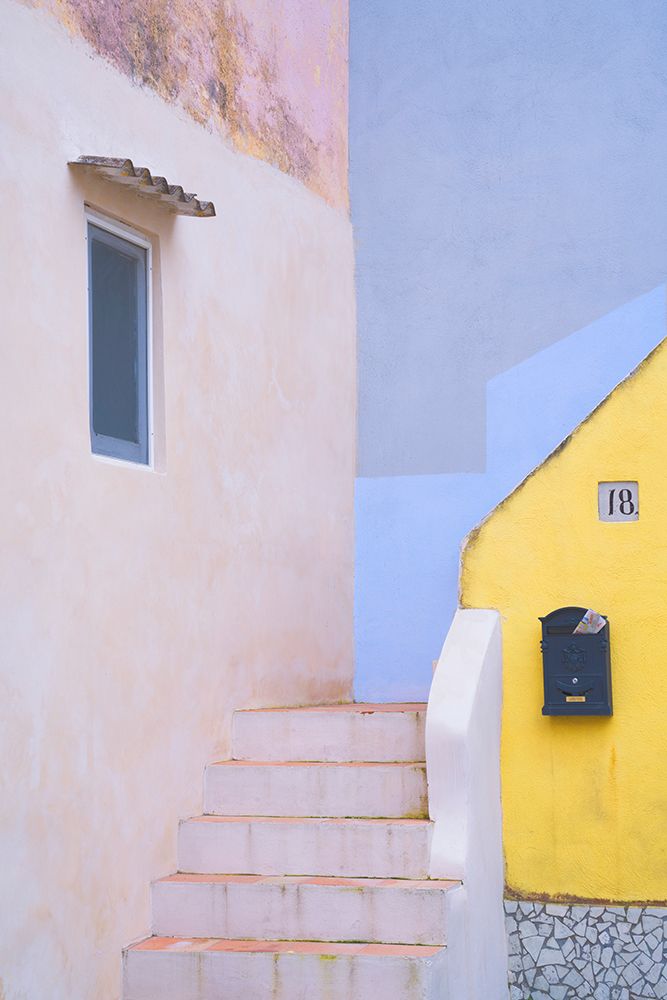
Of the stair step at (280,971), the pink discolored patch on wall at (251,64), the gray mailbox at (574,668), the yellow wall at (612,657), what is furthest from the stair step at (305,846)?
the pink discolored patch on wall at (251,64)

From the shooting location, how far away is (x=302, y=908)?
6680mm

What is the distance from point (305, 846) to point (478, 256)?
432 centimetres

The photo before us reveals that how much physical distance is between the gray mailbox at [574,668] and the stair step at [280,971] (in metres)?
1.43

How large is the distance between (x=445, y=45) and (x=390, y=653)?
4.13 meters

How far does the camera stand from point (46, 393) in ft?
20.3

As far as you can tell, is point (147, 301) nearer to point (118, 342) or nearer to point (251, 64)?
point (118, 342)

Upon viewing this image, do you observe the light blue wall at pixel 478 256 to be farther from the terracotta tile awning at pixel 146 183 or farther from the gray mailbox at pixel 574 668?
the terracotta tile awning at pixel 146 183

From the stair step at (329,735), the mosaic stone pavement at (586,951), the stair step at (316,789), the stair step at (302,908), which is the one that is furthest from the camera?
the stair step at (329,735)

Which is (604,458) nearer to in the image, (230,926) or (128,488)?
(128,488)

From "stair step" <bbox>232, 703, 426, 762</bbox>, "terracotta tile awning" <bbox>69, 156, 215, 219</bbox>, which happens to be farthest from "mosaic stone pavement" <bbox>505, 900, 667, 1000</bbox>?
"terracotta tile awning" <bbox>69, 156, 215, 219</bbox>

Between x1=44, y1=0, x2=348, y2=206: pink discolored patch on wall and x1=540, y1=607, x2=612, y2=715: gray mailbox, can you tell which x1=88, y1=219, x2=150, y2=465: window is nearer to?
x1=44, y1=0, x2=348, y2=206: pink discolored patch on wall

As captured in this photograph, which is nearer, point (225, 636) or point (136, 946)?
point (136, 946)

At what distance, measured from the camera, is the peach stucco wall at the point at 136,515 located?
5957mm

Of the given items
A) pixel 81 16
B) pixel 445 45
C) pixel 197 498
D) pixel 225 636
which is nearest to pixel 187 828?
pixel 225 636
